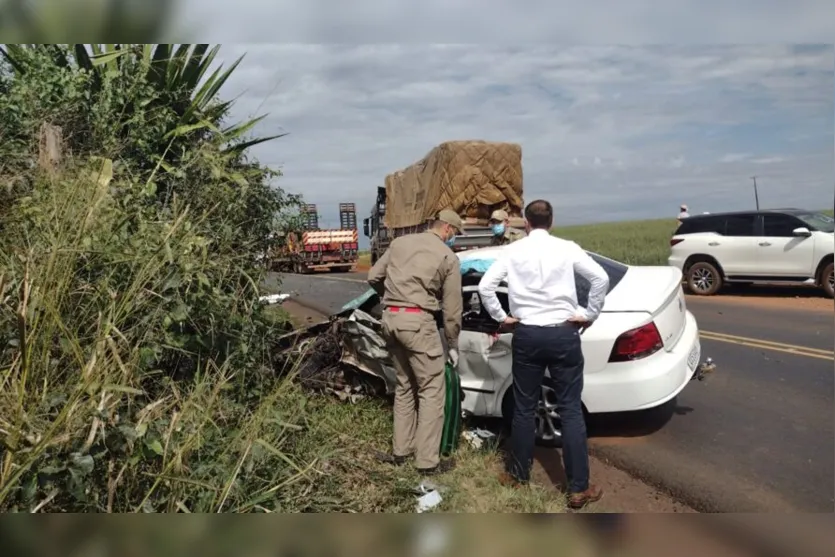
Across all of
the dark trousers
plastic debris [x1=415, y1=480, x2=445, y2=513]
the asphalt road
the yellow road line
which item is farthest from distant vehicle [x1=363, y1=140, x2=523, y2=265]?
plastic debris [x1=415, y1=480, x2=445, y2=513]

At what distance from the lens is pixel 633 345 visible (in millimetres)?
4648

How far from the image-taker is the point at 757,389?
6.14 m

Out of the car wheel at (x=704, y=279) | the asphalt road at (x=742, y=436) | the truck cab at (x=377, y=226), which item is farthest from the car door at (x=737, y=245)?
the truck cab at (x=377, y=226)

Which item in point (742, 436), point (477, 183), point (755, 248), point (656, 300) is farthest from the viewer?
point (755, 248)

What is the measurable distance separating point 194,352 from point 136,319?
1.62ft

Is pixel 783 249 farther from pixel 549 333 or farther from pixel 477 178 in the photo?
pixel 549 333

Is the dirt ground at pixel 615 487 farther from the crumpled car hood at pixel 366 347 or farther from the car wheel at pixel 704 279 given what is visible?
the car wheel at pixel 704 279

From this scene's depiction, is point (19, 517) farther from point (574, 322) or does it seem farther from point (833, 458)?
point (833, 458)

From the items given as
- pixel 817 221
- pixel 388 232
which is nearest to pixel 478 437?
pixel 817 221

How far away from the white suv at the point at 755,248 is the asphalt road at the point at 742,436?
534cm

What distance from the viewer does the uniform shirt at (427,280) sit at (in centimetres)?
459

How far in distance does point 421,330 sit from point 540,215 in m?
1.16

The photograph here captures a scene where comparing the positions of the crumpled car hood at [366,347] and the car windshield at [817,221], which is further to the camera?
the car windshield at [817,221]
